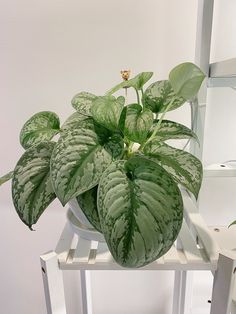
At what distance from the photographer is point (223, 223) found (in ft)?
2.58

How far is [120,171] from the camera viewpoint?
300 mm

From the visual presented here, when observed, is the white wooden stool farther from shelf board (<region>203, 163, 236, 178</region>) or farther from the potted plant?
shelf board (<region>203, 163, 236, 178</region>)

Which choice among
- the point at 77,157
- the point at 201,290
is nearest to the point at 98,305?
the point at 201,290

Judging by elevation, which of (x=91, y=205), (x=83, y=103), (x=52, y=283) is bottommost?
(x=52, y=283)

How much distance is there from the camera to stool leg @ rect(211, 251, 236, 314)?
342 millimetres

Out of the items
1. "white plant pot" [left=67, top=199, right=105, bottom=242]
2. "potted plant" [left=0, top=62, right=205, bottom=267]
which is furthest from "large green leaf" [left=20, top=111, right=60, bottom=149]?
"white plant pot" [left=67, top=199, right=105, bottom=242]

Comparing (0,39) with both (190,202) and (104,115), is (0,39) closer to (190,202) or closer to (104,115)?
(104,115)

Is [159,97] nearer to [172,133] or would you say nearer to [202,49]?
[172,133]

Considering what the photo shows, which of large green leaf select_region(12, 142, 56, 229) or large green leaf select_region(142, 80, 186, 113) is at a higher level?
large green leaf select_region(142, 80, 186, 113)

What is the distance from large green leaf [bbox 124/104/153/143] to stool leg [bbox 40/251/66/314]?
212mm

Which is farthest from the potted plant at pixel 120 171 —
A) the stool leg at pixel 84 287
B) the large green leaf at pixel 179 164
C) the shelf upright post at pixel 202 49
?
the stool leg at pixel 84 287

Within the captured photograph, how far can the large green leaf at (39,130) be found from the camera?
0.38 m

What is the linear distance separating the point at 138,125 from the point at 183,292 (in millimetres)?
636

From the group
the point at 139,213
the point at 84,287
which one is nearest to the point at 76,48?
the point at 139,213
